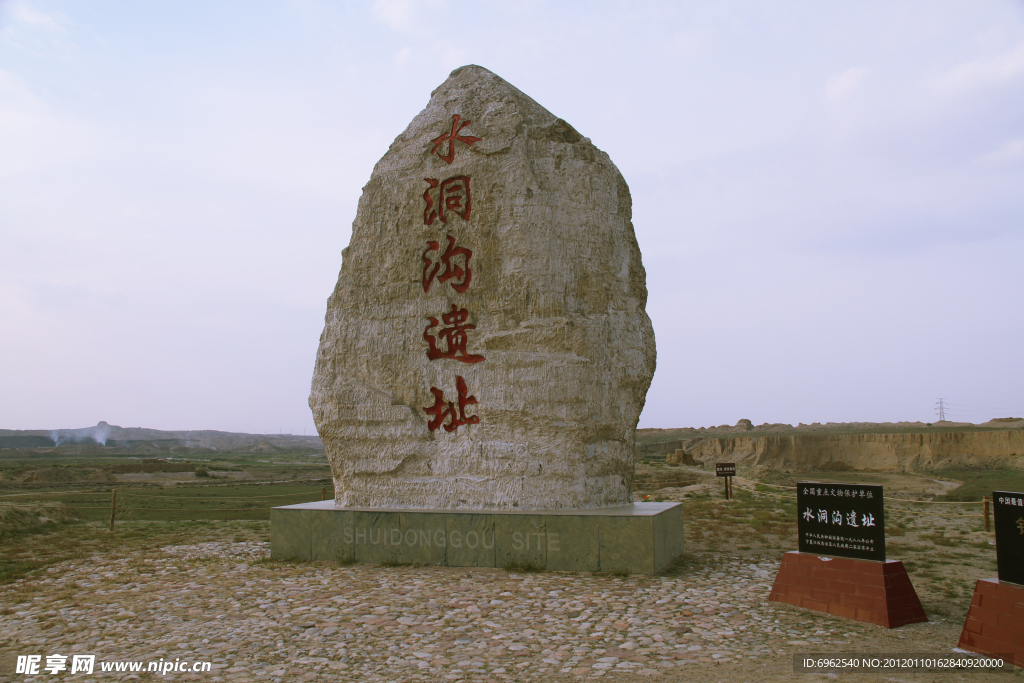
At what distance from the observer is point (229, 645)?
192 inches

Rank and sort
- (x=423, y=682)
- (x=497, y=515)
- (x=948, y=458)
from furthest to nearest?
(x=948, y=458)
(x=497, y=515)
(x=423, y=682)

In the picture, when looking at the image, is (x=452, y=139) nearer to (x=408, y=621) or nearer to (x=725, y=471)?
(x=408, y=621)

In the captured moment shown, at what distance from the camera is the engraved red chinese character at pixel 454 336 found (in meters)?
8.34

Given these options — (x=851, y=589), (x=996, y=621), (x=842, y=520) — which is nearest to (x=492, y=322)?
(x=842, y=520)

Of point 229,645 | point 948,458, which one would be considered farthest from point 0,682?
point 948,458

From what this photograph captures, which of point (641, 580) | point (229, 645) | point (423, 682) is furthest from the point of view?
point (641, 580)

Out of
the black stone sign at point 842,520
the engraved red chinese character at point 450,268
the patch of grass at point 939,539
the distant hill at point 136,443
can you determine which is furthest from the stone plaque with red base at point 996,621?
the distant hill at point 136,443

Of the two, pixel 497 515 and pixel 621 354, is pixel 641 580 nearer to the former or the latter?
pixel 497 515

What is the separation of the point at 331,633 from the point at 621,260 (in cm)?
566

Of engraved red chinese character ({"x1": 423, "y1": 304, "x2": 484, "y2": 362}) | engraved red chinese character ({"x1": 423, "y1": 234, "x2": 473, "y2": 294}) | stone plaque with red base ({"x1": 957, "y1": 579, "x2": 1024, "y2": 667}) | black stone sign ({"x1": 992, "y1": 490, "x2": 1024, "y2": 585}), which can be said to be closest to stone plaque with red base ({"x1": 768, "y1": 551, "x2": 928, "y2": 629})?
stone plaque with red base ({"x1": 957, "y1": 579, "x2": 1024, "y2": 667})

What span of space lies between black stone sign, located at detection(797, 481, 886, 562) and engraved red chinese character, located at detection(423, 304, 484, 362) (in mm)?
4125

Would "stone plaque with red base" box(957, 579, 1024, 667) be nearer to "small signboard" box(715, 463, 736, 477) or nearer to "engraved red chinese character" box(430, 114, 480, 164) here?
"engraved red chinese character" box(430, 114, 480, 164)

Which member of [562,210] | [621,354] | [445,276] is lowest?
[621,354]

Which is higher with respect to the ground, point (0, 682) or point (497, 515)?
point (497, 515)
